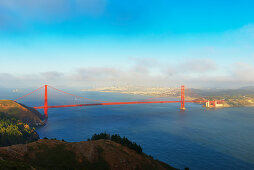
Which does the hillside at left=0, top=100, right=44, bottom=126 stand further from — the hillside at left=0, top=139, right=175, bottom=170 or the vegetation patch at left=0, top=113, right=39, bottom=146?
the hillside at left=0, top=139, right=175, bottom=170

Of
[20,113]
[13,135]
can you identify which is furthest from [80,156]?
[20,113]

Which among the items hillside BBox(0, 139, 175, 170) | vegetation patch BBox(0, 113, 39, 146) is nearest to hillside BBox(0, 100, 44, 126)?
vegetation patch BBox(0, 113, 39, 146)

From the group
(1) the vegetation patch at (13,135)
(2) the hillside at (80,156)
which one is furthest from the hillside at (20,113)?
(2) the hillside at (80,156)

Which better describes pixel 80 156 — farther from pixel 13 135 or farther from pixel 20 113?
pixel 20 113

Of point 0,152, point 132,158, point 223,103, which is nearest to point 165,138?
point 132,158

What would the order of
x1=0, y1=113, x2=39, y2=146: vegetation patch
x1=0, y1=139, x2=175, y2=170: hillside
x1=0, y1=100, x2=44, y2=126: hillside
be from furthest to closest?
1. x1=0, y1=100, x2=44, y2=126: hillside
2. x1=0, y1=113, x2=39, y2=146: vegetation patch
3. x1=0, y1=139, x2=175, y2=170: hillside

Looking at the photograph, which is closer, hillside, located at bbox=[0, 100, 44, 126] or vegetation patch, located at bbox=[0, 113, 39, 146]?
vegetation patch, located at bbox=[0, 113, 39, 146]

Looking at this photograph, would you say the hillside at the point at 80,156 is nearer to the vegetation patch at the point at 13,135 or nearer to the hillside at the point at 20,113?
the vegetation patch at the point at 13,135

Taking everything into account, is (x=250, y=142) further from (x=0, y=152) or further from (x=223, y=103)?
(x=223, y=103)
